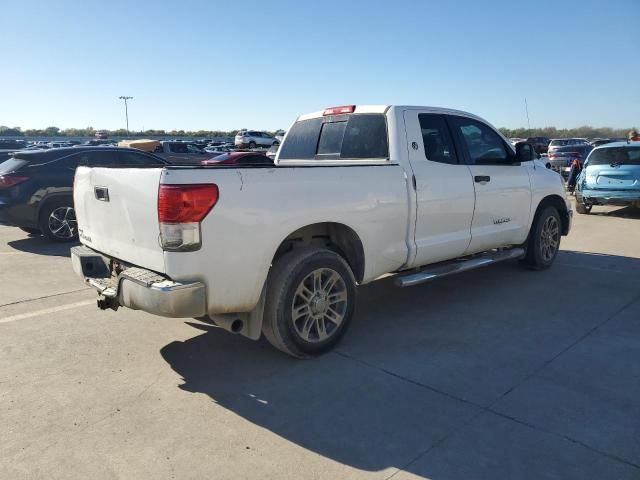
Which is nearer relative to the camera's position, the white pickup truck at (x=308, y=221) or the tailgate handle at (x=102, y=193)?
the white pickup truck at (x=308, y=221)

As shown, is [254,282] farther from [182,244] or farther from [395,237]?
[395,237]

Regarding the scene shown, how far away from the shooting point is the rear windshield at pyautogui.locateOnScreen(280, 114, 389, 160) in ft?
16.6

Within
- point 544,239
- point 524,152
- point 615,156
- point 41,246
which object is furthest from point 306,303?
point 615,156

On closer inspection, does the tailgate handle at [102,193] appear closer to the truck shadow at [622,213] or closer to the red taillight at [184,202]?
the red taillight at [184,202]

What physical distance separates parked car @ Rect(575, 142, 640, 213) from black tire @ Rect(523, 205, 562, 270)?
5.65 m

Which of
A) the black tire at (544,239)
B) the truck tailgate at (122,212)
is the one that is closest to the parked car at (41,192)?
the truck tailgate at (122,212)

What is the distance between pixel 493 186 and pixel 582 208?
8.45 meters

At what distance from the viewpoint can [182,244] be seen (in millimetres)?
3350

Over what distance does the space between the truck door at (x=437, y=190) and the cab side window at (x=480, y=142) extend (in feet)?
0.86

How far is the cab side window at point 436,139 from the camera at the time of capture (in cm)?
513

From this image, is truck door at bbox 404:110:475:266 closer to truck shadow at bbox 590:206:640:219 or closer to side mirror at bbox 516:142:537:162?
side mirror at bbox 516:142:537:162

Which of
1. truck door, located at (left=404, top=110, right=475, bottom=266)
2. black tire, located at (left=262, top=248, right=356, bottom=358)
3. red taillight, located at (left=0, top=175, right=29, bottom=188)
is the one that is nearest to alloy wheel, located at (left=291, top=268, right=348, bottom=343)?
black tire, located at (left=262, top=248, right=356, bottom=358)

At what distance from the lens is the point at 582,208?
12.9 metres

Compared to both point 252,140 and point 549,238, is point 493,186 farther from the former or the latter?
point 252,140
